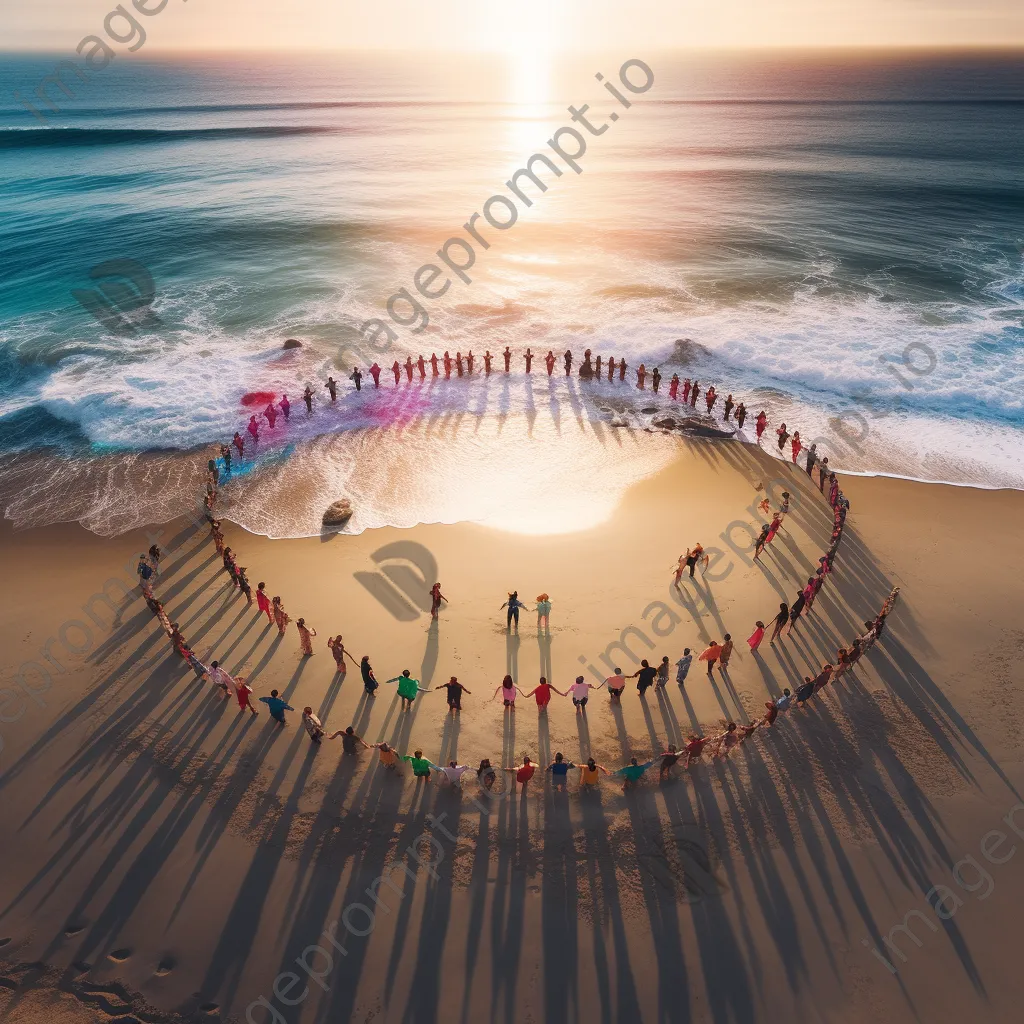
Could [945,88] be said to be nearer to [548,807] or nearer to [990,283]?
[990,283]

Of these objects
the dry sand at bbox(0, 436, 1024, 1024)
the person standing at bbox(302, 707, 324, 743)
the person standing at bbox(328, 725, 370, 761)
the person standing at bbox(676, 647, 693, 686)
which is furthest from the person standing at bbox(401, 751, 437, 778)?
the person standing at bbox(676, 647, 693, 686)

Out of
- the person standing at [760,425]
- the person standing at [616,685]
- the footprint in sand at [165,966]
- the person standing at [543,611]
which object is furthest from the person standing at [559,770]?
the person standing at [760,425]

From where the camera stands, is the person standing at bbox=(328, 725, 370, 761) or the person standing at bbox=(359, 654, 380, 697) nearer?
the person standing at bbox=(328, 725, 370, 761)

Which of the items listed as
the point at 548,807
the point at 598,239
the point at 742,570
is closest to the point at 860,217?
the point at 598,239

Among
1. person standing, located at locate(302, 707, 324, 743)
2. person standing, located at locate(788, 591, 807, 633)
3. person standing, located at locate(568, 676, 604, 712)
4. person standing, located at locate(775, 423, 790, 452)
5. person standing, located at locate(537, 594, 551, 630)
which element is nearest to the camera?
person standing, located at locate(302, 707, 324, 743)

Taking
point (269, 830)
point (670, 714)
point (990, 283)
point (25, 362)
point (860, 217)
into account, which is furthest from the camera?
point (860, 217)

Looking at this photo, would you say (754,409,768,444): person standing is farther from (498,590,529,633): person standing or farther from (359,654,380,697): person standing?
(359,654,380,697): person standing

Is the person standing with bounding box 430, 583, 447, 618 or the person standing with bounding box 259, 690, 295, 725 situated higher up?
the person standing with bounding box 430, 583, 447, 618
